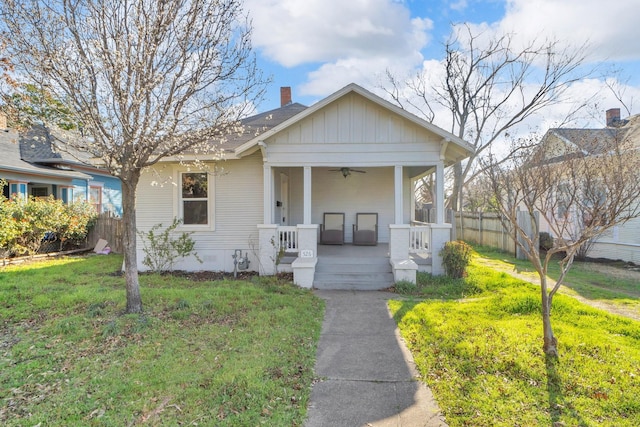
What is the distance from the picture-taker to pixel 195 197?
9180 mm

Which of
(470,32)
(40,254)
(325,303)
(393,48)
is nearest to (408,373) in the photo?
(325,303)

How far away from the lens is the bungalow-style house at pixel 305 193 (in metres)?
7.99

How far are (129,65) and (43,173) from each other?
1149 cm

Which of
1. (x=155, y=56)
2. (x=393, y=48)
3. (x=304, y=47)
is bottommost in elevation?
(x=155, y=56)

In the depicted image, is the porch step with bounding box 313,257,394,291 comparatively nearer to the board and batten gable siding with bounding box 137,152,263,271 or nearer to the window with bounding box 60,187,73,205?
the board and batten gable siding with bounding box 137,152,263,271

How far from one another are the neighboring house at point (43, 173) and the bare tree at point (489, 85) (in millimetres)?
17760

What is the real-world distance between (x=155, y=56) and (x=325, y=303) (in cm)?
505

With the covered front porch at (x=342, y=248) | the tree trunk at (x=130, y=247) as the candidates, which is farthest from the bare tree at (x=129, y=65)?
the covered front porch at (x=342, y=248)

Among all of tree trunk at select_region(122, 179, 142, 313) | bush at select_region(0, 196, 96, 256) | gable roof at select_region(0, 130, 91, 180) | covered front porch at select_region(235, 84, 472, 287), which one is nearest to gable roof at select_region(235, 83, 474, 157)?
covered front porch at select_region(235, 84, 472, 287)

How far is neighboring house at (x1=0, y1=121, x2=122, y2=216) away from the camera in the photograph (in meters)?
12.6

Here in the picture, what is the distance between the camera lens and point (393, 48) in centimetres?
1431

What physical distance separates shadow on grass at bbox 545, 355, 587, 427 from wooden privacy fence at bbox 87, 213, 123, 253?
43.5ft

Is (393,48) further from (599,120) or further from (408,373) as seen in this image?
(408,373)

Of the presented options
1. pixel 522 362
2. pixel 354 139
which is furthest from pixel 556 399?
pixel 354 139
